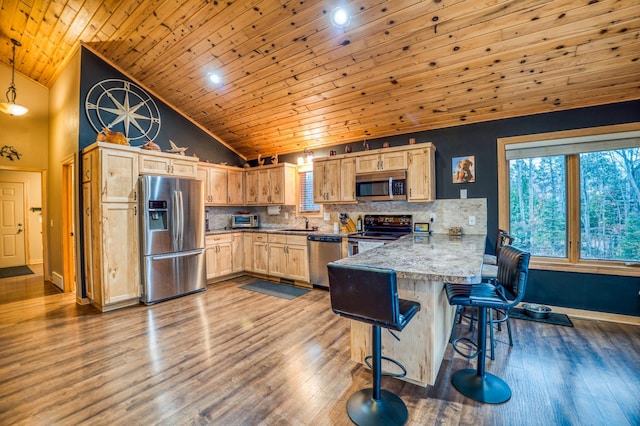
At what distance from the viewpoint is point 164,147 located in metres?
5.03

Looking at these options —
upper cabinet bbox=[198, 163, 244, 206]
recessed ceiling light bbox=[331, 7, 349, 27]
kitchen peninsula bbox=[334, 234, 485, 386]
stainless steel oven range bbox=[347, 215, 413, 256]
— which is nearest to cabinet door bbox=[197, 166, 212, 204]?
upper cabinet bbox=[198, 163, 244, 206]

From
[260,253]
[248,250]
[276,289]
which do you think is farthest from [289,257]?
[248,250]

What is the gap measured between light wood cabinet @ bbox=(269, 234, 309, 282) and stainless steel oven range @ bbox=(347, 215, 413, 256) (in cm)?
87

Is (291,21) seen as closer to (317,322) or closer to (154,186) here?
(154,186)

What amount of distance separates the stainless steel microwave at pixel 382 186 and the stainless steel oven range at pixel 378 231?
0.45 metres

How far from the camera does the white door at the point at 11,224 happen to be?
259 inches

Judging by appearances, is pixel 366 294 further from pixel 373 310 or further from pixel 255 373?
pixel 255 373

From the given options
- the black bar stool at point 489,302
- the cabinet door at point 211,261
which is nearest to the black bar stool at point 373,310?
the black bar stool at point 489,302

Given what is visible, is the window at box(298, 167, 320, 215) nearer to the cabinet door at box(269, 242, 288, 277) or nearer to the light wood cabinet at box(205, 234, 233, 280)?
the cabinet door at box(269, 242, 288, 277)

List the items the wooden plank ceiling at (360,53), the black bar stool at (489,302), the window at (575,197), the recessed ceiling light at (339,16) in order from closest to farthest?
the black bar stool at (489,302) < the wooden plank ceiling at (360,53) < the recessed ceiling light at (339,16) < the window at (575,197)

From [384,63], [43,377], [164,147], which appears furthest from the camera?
[164,147]

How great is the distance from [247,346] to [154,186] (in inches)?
102

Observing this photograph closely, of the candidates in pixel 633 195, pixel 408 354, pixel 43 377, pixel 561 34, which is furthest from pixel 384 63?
pixel 43 377

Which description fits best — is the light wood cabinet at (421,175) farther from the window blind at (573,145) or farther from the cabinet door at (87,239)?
the cabinet door at (87,239)
